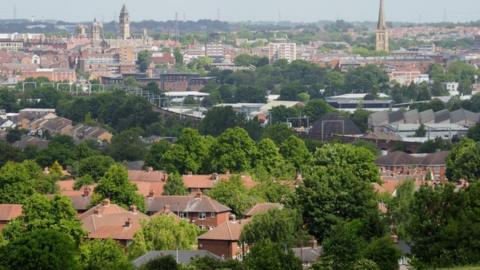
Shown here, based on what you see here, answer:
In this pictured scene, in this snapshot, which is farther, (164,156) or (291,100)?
(291,100)

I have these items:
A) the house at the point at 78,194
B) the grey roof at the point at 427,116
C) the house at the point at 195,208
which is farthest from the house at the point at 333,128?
the house at the point at 195,208

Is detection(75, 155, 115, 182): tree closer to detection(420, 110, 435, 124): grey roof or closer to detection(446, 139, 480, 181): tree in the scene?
detection(446, 139, 480, 181): tree

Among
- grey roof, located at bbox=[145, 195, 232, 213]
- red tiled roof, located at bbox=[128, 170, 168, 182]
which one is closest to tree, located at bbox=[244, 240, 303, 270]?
grey roof, located at bbox=[145, 195, 232, 213]

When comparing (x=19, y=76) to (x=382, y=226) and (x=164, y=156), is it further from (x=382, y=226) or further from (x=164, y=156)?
(x=382, y=226)

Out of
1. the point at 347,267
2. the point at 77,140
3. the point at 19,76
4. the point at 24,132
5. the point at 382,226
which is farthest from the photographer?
the point at 19,76

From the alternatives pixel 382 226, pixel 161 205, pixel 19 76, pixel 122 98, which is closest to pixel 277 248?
pixel 382 226

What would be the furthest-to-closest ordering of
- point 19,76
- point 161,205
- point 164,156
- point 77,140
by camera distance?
point 19,76
point 77,140
point 164,156
point 161,205
